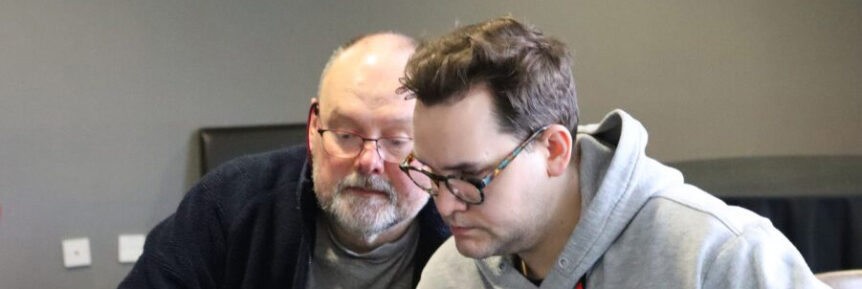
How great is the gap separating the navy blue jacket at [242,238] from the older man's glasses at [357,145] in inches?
5.7

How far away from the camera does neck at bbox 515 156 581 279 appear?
4.17 ft

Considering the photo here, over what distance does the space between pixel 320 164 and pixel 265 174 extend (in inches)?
7.2

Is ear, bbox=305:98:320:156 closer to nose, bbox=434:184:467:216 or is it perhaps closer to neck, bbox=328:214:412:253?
neck, bbox=328:214:412:253

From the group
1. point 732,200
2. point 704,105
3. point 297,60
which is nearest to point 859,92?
point 704,105

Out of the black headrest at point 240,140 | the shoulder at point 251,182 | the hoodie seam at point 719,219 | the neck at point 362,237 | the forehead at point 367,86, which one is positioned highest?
the hoodie seam at point 719,219

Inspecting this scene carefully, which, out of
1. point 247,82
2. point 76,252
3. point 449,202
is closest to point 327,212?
point 449,202

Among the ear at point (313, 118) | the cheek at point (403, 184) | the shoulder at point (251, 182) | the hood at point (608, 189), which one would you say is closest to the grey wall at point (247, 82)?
the shoulder at point (251, 182)

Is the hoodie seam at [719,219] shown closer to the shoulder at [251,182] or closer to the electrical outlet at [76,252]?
the shoulder at [251,182]

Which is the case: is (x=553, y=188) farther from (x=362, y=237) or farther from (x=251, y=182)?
(x=251, y=182)

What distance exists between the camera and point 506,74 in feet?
3.89

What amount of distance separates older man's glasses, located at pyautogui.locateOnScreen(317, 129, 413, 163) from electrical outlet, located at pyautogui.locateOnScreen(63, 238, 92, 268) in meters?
1.69

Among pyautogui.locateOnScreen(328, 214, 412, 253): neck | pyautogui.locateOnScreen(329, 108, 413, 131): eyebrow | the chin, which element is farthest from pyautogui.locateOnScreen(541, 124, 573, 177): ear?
pyautogui.locateOnScreen(328, 214, 412, 253): neck

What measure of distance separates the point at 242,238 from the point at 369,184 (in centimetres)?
30

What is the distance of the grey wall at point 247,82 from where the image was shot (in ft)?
10.0
